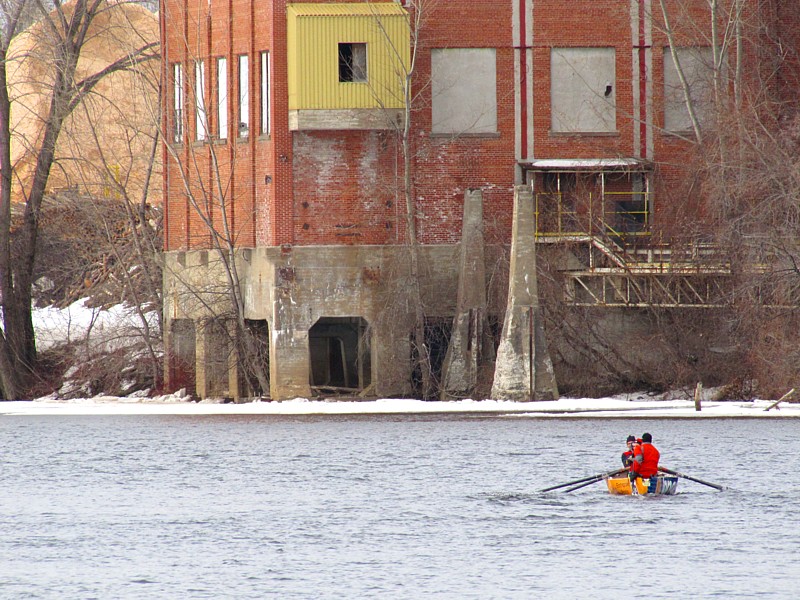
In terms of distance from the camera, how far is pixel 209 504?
34.5 m

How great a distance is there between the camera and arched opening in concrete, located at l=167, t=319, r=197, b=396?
5716cm

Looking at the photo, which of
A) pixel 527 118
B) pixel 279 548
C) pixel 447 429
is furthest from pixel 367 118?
pixel 279 548

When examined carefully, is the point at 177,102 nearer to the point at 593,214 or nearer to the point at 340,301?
the point at 340,301

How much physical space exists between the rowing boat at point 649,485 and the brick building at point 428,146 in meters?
16.3

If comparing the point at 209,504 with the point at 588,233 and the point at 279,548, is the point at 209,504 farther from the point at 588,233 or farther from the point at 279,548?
the point at 588,233

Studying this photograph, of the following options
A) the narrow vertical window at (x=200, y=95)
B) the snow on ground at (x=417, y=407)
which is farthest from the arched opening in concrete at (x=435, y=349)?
the narrow vertical window at (x=200, y=95)

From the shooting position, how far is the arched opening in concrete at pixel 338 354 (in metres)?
54.5

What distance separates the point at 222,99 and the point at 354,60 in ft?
16.2

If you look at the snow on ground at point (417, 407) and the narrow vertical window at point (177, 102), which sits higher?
the narrow vertical window at point (177, 102)

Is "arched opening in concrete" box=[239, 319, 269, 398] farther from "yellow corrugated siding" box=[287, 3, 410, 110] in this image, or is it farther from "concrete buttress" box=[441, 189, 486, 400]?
"yellow corrugated siding" box=[287, 3, 410, 110]

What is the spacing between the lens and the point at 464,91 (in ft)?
172

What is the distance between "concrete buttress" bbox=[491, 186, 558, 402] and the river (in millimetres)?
1664

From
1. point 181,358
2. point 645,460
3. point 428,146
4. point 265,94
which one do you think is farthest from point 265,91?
point 645,460

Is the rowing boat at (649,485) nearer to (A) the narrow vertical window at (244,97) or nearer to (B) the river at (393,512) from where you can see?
(B) the river at (393,512)
